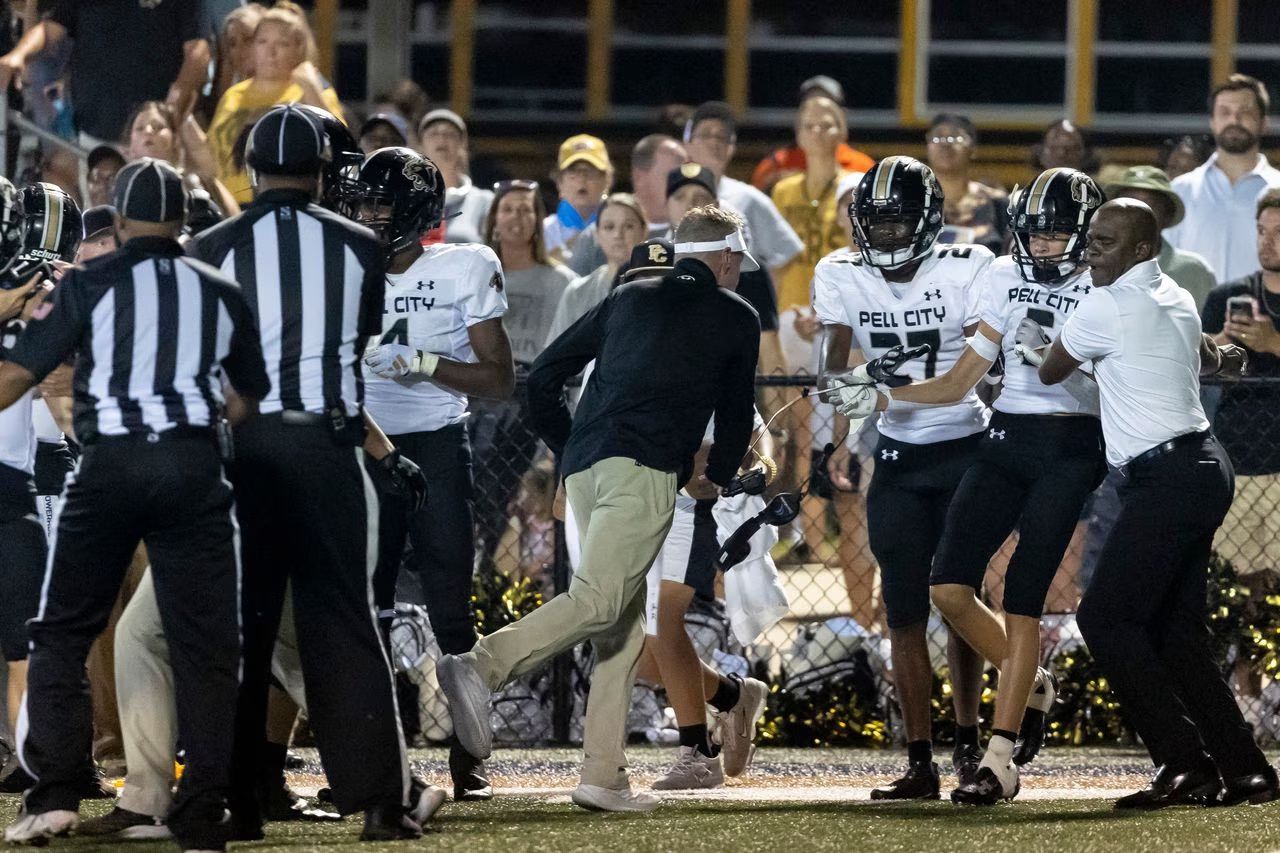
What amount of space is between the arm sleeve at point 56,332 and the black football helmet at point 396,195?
1666 mm

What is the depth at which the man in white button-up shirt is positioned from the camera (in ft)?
→ 35.3

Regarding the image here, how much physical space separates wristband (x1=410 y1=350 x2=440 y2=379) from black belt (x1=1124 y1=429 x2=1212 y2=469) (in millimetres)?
2106

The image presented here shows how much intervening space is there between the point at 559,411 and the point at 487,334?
0.34m

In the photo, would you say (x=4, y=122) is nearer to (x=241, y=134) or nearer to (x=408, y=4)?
(x=241, y=134)

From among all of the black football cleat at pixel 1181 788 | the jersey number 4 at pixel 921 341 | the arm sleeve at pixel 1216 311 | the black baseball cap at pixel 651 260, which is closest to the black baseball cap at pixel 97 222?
the black baseball cap at pixel 651 260

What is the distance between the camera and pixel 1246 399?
9.40 m

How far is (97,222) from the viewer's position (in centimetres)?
851

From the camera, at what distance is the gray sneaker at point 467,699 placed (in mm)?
6789

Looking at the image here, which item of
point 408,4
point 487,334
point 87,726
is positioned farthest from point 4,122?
point 408,4

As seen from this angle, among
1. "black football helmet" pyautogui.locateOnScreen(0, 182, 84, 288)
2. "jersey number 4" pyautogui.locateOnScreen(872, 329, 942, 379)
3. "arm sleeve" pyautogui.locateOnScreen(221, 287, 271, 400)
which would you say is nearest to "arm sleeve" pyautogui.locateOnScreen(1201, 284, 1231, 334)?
"jersey number 4" pyautogui.locateOnScreen(872, 329, 942, 379)

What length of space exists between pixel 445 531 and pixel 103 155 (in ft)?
13.4

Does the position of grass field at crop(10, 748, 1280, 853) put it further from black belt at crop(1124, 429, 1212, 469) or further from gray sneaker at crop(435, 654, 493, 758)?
→ black belt at crop(1124, 429, 1212, 469)

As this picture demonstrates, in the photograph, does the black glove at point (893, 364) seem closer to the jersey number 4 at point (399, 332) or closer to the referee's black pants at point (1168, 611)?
the referee's black pants at point (1168, 611)

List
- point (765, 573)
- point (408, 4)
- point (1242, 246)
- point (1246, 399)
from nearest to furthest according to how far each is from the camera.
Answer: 1. point (765, 573)
2. point (1246, 399)
3. point (1242, 246)
4. point (408, 4)
